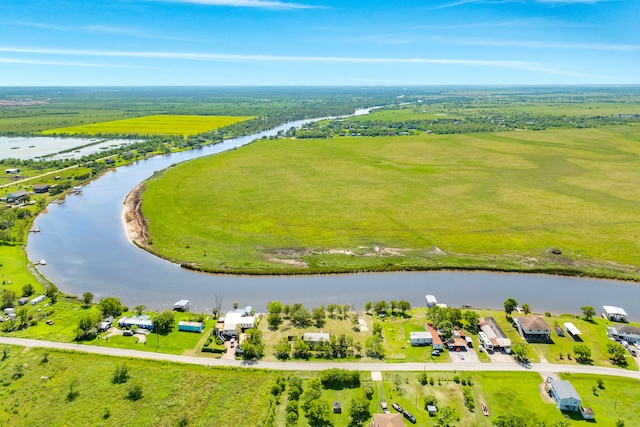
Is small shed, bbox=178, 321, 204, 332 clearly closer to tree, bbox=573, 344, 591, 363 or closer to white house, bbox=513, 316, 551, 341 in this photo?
white house, bbox=513, 316, 551, 341

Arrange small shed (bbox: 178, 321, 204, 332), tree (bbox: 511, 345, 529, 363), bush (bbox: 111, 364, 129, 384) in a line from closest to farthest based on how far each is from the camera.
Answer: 1. bush (bbox: 111, 364, 129, 384)
2. tree (bbox: 511, 345, 529, 363)
3. small shed (bbox: 178, 321, 204, 332)

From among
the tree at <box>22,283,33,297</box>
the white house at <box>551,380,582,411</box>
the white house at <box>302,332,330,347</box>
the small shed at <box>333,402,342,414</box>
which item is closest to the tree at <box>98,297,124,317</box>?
the tree at <box>22,283,33,297</box>

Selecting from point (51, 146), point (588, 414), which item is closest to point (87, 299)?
point (588, 414)

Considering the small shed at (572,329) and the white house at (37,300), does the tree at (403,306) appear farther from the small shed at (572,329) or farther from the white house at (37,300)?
the white house at (37,300)

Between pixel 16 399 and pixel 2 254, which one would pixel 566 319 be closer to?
pixel 16 399

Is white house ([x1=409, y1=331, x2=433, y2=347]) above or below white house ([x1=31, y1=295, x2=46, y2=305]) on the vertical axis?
below

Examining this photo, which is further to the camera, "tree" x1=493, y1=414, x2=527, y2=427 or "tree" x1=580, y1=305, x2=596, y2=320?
"tree" x1=580, y1=305, x2=596, y2=320

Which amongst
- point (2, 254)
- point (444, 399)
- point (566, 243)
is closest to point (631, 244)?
point (566, 243)

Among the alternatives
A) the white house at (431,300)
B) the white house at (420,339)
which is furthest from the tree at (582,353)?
the white house at (431,300)
